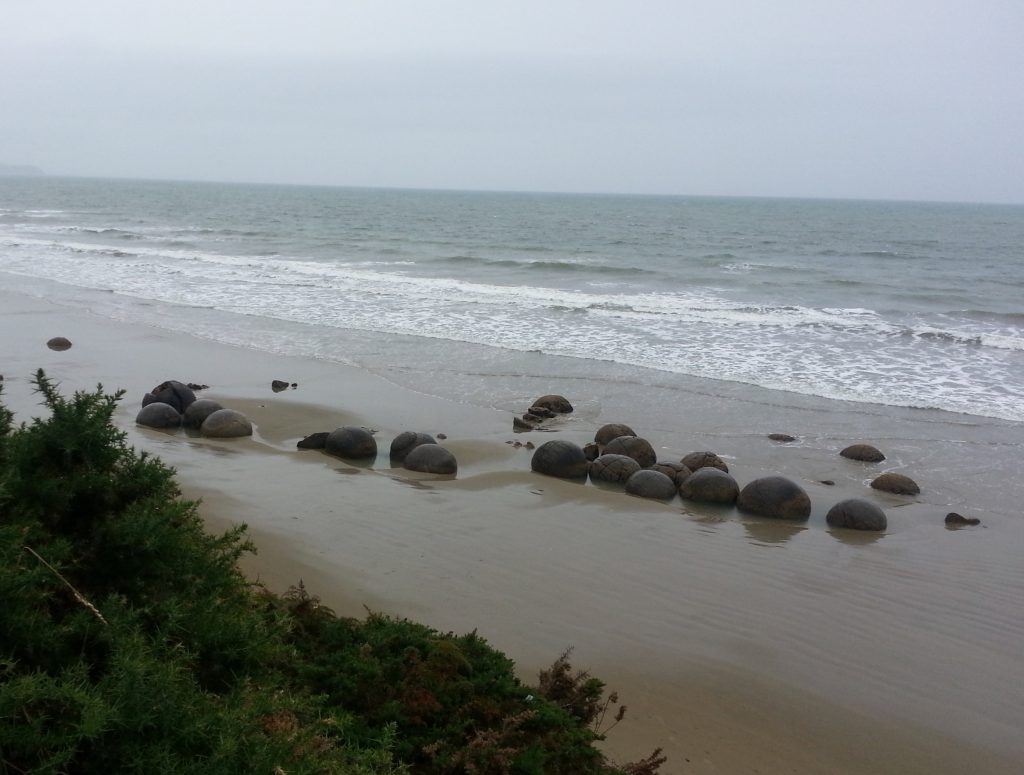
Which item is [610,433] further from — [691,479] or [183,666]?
[183,666]

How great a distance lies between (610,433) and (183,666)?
32.9ft

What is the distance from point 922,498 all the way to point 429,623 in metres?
7.80

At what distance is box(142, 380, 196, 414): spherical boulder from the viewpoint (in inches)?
559

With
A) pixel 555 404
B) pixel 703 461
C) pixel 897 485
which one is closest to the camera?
pixel 897 485

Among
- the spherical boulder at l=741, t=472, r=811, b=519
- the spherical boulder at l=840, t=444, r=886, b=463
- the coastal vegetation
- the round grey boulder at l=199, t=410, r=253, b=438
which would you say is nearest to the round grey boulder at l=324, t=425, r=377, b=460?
the round grey boulder at l=199, t=410, r=253, b=438

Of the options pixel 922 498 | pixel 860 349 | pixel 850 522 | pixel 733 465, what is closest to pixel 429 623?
pixel 850 522

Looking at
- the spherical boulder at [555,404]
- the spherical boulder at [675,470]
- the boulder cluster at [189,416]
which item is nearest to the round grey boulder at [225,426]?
the boulder cluster at [189,416]

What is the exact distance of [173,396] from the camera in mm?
14250

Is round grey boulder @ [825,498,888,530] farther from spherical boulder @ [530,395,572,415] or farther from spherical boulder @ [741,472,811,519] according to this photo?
spherical boulder @ [530,395,572,415]

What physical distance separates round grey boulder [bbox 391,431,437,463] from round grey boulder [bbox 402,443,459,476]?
15 centimetres

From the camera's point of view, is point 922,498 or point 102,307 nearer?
point 922,498

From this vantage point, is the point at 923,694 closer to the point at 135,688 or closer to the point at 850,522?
the point at 850,522

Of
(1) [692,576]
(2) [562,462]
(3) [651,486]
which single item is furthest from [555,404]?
(1) [692,576]

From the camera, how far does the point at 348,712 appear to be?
487 cm
